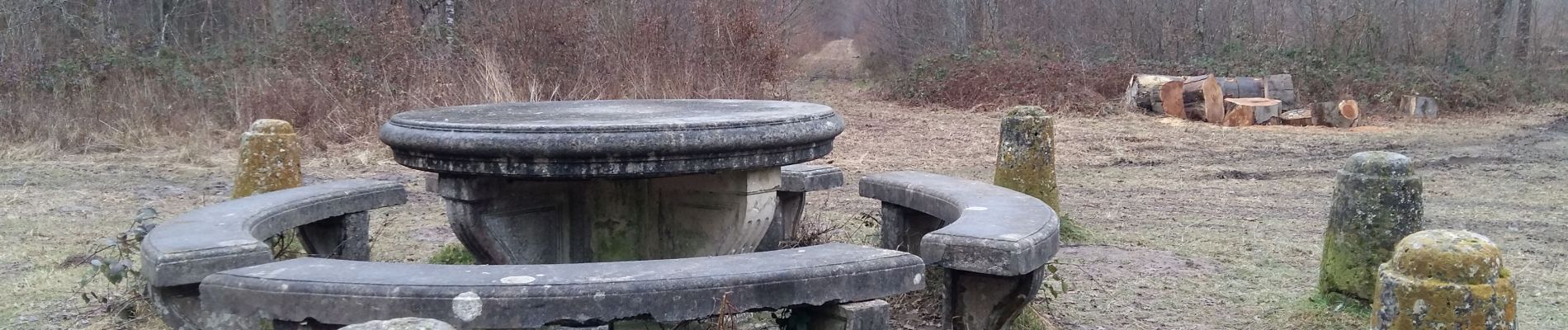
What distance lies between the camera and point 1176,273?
566 centimetres

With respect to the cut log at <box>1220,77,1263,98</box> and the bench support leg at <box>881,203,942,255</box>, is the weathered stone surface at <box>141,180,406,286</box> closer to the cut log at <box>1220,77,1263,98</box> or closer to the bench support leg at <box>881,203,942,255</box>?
the bench support leg at <box>881,203,942,255</box>

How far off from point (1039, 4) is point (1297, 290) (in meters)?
13.6

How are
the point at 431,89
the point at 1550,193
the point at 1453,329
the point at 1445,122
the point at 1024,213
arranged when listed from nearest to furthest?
1. the point at 1453,329
2. the point at 1024,213
3. the point at 1550,193
4. the point at 431,89
5. the point at 1445,122

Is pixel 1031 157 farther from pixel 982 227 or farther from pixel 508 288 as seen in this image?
pixel 508 288

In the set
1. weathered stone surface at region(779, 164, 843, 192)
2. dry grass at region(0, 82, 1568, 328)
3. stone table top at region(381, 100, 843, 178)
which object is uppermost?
stone table top at region(381, 100, 843, 178)

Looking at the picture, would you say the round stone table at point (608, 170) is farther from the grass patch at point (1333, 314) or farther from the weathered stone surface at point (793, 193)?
the grass patch at point (1333, 314)

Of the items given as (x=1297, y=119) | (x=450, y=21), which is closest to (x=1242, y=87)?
(x=1297, y=119)

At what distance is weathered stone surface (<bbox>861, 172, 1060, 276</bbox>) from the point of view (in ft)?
11.8

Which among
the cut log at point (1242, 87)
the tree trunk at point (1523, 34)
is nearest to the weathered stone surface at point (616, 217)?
the cut log at point (1242, 87)

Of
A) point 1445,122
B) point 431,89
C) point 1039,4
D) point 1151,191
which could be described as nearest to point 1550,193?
point 1151,191

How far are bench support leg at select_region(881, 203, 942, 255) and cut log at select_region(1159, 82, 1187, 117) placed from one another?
980 cm

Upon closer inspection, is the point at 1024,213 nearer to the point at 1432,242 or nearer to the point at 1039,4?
the point at 1432,242

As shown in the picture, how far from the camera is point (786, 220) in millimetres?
5723

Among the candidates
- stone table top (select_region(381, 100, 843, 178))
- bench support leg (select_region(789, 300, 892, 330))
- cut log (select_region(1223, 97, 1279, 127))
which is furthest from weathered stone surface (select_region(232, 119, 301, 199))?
cut log (select_region(1223, 97, 1279, 127))
